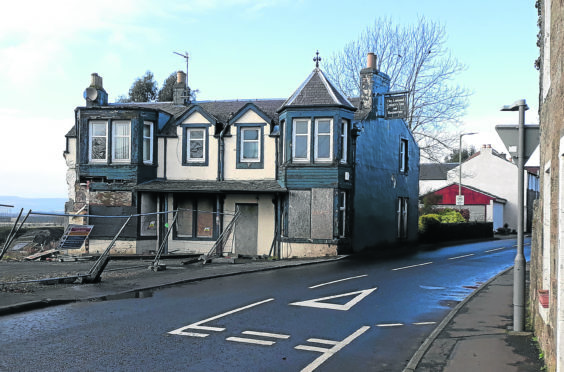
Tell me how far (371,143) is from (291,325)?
18.5 m

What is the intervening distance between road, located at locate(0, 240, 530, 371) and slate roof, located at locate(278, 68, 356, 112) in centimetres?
1021

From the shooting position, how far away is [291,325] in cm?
1017

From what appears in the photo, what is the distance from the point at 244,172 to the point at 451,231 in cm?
1813

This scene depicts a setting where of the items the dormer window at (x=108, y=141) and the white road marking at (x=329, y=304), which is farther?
the dormer window at (x=108, y=141)

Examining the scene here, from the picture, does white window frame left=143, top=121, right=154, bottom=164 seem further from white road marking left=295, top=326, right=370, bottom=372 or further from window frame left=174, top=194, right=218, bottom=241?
white road marking left=295, top=326, right=370, bottom=372

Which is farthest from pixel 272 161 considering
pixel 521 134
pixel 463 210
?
pixel 463 210

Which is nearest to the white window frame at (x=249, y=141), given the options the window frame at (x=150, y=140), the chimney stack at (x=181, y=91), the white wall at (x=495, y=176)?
the window frame at (x=150, y=140)

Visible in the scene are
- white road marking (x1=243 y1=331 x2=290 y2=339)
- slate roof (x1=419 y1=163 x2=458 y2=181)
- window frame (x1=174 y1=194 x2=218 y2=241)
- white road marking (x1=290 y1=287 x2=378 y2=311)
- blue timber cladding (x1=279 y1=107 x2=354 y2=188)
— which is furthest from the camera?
slate roof (x1=419 y1=163 x2=458 y2=181)

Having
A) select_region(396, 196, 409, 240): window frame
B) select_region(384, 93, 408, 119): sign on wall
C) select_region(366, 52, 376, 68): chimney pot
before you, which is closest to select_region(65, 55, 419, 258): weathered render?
select_region(366, 52, 376, 68): chimney pot

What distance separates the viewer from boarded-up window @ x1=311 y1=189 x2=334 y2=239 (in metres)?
24.2

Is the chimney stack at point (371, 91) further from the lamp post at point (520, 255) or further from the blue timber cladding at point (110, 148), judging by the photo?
the lamp post at point (520, 255)

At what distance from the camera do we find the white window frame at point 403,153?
105 ft

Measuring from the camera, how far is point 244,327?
992cm

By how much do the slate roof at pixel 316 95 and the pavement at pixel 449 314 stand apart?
7.54 meters
